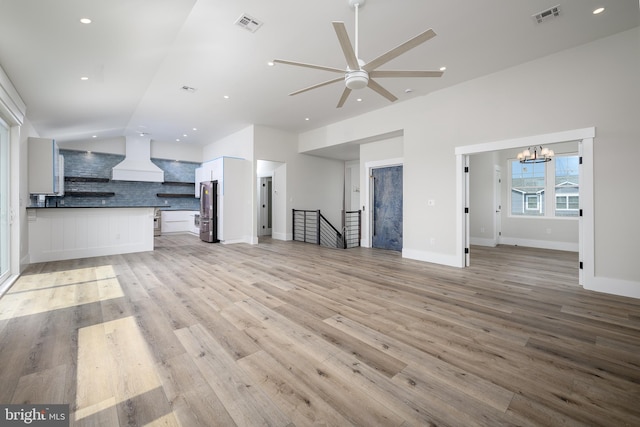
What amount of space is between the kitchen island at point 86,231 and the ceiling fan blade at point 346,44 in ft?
18.7

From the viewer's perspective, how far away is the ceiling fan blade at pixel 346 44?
2110mm

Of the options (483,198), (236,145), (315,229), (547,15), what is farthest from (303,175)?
(547,15)

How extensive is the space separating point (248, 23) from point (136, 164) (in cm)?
788

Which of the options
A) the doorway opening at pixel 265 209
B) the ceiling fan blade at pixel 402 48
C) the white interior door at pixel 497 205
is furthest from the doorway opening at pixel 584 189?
the doorway opening at pixel 265 209

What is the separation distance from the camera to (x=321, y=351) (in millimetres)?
1970

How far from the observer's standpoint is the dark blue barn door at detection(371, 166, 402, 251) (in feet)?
21.0

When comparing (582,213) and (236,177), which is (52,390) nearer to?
(582,213)

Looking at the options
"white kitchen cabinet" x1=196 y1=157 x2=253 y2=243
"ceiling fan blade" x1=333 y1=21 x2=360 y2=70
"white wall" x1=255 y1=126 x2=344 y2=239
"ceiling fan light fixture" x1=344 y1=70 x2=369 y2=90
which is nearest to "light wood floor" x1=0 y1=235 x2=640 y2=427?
"ceiling fan light fixture" x1=344 y1=70 x2=369 y2=90

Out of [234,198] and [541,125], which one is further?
[234,198]

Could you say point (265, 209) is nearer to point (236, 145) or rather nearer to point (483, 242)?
point (236, 145)

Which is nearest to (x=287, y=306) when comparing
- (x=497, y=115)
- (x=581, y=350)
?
(x=581, y=350)

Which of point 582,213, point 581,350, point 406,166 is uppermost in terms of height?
point 406,166

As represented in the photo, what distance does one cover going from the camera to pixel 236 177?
294 inches

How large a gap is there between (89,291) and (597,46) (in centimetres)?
733
